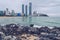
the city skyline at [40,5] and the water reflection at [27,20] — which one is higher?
the city skyline at [40,5]

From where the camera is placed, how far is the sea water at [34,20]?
200 cm

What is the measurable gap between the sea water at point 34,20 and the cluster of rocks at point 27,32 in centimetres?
6

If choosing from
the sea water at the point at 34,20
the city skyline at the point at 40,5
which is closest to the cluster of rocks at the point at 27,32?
the sea water at the point at 34,20

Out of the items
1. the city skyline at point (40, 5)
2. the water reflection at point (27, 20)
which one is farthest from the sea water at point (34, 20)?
the city skyline at point (40, 5)

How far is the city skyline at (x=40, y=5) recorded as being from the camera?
2.02 m

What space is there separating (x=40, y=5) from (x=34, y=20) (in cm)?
26

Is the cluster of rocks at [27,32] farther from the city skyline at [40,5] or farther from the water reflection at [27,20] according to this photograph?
the city skyline at [40,5]

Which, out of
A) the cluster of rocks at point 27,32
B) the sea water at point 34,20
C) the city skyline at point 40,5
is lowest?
the cluster of rocks at point 27,32

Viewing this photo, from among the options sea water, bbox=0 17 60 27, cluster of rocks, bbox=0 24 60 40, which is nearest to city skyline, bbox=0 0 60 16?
sea water, bbox=0 17 60 27

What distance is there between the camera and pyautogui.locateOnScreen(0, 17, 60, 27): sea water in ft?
6.57

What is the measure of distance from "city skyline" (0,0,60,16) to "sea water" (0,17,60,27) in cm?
10

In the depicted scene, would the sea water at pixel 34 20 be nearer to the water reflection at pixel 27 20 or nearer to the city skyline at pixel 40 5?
the water reflection at pixel 27 20

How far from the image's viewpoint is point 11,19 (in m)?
2.11

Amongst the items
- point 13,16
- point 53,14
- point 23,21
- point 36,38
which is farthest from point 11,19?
point 53,14
